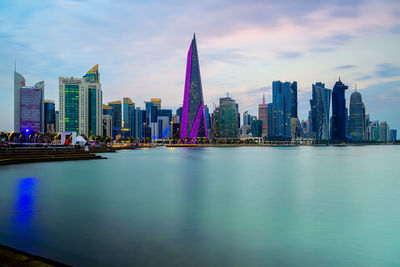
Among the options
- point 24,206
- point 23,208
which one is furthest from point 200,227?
point 24,206

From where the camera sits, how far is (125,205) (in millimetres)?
23766

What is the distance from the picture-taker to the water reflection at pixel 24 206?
17.6m

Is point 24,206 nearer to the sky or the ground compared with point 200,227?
nearer to the sky

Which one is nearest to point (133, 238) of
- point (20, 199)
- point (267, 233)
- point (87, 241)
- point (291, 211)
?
point (87, 241)

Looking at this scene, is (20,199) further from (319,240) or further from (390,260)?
(390,260)

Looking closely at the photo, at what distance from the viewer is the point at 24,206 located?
73.4 feet

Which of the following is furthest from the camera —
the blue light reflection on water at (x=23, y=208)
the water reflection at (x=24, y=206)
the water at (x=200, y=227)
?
the water reflection at (x=24, y=206)

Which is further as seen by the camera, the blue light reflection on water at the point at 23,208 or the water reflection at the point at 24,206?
the water reflection at the point at 24,206

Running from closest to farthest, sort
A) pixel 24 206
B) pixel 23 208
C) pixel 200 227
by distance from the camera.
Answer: pixel 200 227, pixel 23 208, pixel 24 206

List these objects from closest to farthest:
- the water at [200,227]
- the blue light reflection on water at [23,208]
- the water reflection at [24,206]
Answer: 1. the water at [200,227]
2. the blue light reflection on water at [23,208]
3. the water reflection at [24,206]

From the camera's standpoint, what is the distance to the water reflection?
57.6 feet

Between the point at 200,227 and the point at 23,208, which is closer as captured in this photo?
the point at 200,227

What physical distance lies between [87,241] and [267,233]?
9.28 m

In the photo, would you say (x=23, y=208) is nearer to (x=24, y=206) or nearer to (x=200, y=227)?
(x=24, y=206)
